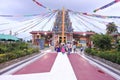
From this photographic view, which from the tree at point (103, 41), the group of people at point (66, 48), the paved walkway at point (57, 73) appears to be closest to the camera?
the paved walkway at point (57, 73)

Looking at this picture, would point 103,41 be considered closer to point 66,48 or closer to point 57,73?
point 66,48

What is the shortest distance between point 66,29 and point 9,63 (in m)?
43.2

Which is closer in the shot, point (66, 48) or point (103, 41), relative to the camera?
point (103, 41)

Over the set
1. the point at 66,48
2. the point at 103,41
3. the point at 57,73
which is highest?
the point at 103,41

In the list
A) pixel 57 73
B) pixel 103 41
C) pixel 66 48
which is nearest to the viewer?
pixel 57 73

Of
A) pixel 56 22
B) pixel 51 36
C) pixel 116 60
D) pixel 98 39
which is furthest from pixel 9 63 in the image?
pixel 51 36

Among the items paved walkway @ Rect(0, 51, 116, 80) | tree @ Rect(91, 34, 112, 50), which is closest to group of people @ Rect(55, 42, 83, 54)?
tree @ Rect(91, 34, 112, 50)

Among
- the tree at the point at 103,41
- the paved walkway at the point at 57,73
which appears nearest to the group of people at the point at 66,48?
the tree at the point at 103,41

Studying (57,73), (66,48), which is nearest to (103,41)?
(66,48)

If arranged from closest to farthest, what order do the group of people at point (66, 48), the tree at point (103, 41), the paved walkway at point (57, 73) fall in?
the paved walkway at point (57, 73)
the tree at point (103, 41)
the group of people at point (66, 48)

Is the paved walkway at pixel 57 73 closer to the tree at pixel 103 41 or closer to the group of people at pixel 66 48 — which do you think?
the tree at pixel 103 41

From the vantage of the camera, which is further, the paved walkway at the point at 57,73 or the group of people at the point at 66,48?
the group of people at the point at 66,48

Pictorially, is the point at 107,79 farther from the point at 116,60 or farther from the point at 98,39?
the point at 98,39

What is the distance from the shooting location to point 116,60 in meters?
15.9
